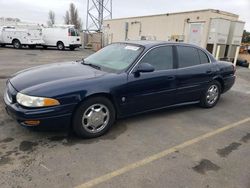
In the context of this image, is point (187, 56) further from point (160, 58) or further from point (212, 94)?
point (212, 94)

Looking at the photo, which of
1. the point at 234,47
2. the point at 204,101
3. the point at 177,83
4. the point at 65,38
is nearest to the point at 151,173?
the point at 177,83

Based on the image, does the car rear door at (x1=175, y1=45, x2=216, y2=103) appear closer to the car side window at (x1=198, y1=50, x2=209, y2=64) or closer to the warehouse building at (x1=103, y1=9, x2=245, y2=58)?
the car side window at (x1=198, y1=50, x2=209, y2=64)

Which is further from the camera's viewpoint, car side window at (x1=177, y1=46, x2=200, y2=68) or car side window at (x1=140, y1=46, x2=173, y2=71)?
car side window at (x1=177, y1=46, x2=200, y2=68)

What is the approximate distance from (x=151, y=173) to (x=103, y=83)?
1.49 meters

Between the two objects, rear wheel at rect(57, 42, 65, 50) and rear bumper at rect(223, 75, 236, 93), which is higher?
rear bumper at rect(223, 75, 236, 93)

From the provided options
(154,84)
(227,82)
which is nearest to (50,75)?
(154,84)

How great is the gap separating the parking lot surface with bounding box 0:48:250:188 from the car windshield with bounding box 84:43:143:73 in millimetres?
1025

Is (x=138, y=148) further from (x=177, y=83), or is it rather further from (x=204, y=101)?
(x=204, y=101)

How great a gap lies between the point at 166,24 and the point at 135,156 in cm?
1507

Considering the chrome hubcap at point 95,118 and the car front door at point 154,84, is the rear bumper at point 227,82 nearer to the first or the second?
the car front door at point 154,84

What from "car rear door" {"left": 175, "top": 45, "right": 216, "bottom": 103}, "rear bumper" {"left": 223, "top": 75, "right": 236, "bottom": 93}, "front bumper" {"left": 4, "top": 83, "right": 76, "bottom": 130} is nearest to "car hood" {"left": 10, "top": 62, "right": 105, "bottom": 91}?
"front bumper" {"left": 4, "top": 83, "right": 76, "bottom": 130}

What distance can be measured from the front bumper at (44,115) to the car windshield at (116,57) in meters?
1.09

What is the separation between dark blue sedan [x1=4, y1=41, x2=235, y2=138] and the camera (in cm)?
329

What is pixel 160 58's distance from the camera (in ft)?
14.7
